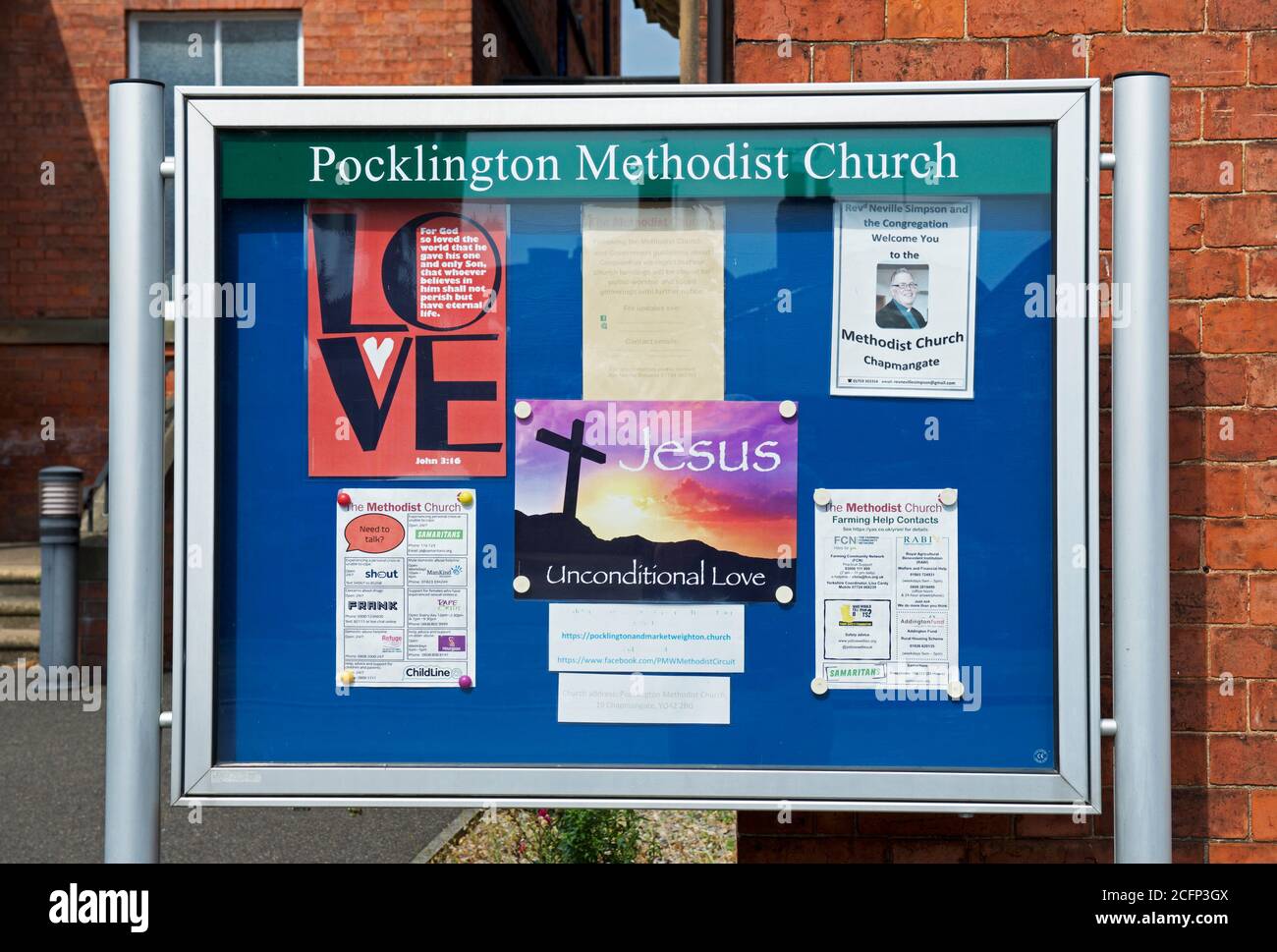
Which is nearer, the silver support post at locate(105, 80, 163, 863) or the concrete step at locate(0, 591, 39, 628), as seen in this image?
the silver support post at locate(105, 80, 163, 863)

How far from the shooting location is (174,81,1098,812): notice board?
241 cm

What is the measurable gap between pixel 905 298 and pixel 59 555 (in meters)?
7.13

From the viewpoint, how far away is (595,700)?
244 centimetres

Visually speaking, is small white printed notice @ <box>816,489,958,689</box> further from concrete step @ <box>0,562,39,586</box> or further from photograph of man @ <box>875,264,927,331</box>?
concrete step @ <box>0,562,39,586</box>

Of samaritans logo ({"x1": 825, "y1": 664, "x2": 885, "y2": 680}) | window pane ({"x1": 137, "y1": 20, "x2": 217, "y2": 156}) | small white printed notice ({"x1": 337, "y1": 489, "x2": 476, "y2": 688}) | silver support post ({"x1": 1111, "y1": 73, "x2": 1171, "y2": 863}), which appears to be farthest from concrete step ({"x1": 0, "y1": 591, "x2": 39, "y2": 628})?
silver support post ({"x1": 1111, "y1": 73, "x2": 1171, "y2": 863})

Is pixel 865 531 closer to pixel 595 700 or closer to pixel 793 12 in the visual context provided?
pixel 595 700

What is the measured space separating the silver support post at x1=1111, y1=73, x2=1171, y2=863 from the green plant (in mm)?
2202

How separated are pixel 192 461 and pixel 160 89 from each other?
0.74 meters

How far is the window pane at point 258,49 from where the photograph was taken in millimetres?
10578

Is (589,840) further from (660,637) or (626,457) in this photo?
(626,457)

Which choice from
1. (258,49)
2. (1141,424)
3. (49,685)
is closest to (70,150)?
(258,49)

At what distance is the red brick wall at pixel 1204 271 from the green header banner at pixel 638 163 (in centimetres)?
59

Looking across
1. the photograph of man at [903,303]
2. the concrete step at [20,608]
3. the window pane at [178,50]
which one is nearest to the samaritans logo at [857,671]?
the photograph of man at [903,303]

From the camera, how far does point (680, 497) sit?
8.00ft
